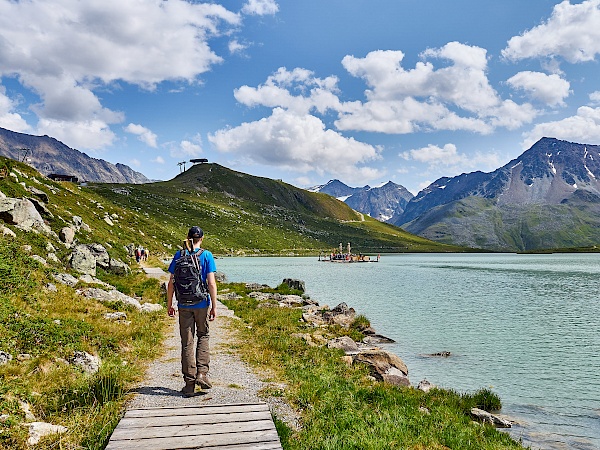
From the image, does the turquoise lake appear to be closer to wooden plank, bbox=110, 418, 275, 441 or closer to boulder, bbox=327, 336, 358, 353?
boulder, bbox=327, 336, 358, 353

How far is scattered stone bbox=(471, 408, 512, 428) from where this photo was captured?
46.0 feet

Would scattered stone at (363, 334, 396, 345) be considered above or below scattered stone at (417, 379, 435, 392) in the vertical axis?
below

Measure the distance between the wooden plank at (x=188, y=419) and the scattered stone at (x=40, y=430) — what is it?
1301 millimetres

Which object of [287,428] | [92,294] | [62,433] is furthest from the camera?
[92,294]

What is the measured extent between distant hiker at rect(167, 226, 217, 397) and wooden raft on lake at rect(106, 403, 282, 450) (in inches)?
81.4

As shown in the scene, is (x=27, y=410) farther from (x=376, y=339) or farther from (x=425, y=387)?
(x=376, y=339)

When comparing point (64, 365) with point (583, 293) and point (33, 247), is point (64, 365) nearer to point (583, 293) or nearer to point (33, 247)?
point (33, 247)

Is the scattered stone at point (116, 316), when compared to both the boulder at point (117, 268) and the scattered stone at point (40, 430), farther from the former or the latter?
the boulder at point (117, 268)

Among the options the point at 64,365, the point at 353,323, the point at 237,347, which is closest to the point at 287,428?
the point at 64,365

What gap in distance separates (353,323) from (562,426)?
53.1ft

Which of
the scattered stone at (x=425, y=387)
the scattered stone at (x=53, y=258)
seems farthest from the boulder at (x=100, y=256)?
the scattered stone at (x=425, y=387)

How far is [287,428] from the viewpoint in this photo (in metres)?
8.50

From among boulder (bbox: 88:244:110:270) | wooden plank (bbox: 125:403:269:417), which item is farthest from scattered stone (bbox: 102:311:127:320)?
boulder (bbox: 88:244:110:270)

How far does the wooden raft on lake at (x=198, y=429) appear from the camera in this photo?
21.9ft
